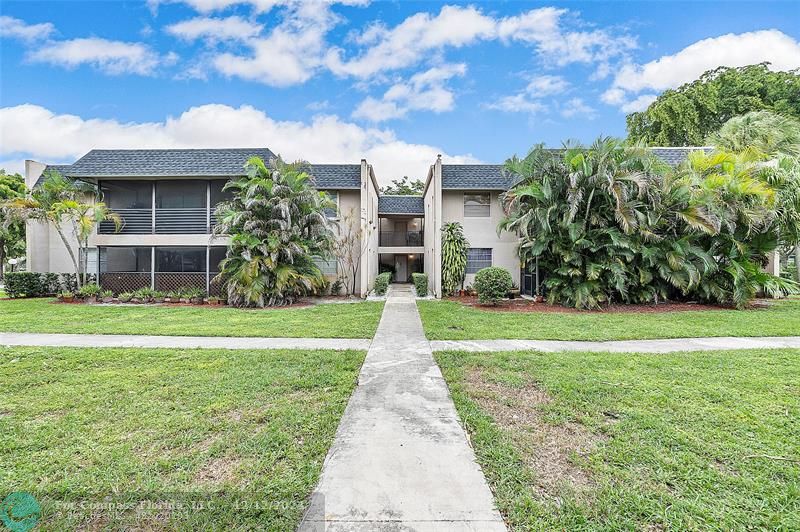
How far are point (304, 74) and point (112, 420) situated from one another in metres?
16.9

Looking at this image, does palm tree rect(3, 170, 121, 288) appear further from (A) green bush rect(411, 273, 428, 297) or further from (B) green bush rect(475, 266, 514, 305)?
(B) green bush rect(475, 266, 514, 305)

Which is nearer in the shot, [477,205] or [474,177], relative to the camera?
[474,177]

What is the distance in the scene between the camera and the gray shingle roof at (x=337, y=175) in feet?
51.7

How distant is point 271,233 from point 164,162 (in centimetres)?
691

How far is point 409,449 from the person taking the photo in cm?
316

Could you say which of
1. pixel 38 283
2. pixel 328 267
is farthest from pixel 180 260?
pixel 328 267

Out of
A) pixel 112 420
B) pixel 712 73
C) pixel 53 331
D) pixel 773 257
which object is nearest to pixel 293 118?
pixel 53 331

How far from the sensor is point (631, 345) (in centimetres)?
706

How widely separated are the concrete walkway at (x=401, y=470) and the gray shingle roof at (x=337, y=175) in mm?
12204

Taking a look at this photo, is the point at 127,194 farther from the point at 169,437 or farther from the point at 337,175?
the point at 169,437

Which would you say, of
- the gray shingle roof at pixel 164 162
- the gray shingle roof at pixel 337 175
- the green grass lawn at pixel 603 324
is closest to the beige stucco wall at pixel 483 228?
the gray shingle roof at pixel 337 175

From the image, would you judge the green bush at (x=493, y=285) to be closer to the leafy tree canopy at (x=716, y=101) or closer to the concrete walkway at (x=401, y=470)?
the concrete walkway at (x=401, y=470)

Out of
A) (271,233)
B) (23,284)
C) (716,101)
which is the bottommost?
(23,284)

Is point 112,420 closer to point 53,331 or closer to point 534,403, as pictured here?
point 534,403
